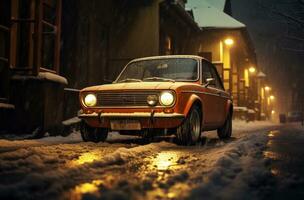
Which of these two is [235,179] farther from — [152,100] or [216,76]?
[216,76]

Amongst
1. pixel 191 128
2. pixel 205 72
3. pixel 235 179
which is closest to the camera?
pixel 235 179

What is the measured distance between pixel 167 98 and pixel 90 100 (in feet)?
4.48

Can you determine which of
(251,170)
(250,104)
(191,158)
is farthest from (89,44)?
(250,104)

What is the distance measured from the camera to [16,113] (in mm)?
8562

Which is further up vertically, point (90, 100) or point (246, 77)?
point (246, 77)

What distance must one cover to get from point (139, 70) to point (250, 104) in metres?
29.6

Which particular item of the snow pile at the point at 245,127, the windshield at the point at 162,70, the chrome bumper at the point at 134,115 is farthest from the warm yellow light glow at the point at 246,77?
the chrome bumper at the point at 134,115

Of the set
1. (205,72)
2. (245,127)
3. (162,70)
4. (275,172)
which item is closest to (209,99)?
(205,72)

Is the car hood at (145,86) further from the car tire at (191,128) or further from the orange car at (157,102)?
the car tire at (191,128)

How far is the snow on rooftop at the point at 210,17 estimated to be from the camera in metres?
25.3

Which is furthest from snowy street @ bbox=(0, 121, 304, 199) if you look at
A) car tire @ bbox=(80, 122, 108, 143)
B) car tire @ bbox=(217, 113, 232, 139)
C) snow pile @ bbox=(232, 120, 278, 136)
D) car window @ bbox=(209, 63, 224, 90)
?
snow pile @ bbox=(232, 120, 278, 136)

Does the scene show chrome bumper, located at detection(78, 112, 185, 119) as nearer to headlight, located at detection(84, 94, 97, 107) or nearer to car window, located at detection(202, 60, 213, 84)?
headlight, located at detection(84, 94, 97, 107)

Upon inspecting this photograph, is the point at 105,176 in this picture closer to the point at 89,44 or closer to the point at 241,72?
the point at 89,44

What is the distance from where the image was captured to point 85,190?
10.3ft
